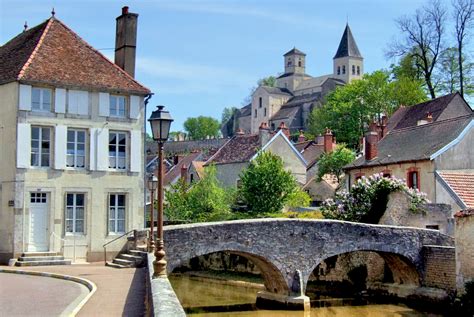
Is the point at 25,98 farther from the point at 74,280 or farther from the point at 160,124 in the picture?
the point at 160,124

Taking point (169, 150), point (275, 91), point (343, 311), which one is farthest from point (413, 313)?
point (275, 91)

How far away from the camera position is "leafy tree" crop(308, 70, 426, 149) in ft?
180

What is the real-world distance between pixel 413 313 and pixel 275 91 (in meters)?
85.9

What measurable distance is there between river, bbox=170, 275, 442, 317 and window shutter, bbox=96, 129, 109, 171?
224 inches

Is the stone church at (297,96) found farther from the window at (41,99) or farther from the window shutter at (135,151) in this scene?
the window at (41,99)

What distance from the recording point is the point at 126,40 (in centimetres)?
2520

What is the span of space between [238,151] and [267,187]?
933cm

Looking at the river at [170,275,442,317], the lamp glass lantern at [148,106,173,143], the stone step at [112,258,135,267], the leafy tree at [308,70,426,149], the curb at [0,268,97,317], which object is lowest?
the river at [170,275,442,317]

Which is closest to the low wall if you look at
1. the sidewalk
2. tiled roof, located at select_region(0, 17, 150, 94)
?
the sidewalk

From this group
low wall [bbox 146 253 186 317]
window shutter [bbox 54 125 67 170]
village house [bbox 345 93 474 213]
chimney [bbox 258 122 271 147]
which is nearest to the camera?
low wall [bbox 146 253 186 317]

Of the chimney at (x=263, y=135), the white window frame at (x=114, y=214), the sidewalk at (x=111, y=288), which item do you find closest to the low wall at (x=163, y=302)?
the sidewalk at (x=111, y=288)

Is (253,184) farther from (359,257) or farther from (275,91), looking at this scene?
(275,91)

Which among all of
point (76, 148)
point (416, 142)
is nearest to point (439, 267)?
point (416, 142)

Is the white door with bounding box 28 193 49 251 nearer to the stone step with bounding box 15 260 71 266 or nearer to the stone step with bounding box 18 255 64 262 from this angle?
the stone step with bounding box 18 255 64 262
